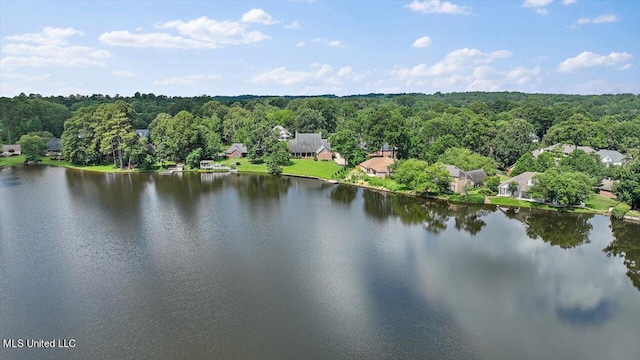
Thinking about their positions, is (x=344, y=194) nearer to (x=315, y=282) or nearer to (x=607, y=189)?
(x=315, y=282)

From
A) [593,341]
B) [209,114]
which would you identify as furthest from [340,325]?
[209,114]

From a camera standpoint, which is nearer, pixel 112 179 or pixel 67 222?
pixel 67 222

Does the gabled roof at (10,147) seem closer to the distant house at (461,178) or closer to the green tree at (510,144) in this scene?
the distant house at (461,178)

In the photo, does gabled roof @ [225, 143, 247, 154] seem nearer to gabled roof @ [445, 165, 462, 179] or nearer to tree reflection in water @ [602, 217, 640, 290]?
gabled roof @ [445, 165, 462, 179]

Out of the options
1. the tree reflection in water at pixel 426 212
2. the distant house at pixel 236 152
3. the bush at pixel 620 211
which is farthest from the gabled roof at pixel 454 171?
the distant house at pixel 236 152

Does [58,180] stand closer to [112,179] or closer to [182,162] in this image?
[112,179]

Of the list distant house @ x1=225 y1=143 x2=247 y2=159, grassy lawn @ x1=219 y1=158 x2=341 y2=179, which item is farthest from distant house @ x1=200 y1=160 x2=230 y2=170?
distant house @ x1=225 y1=143 x2=247 y2=159
